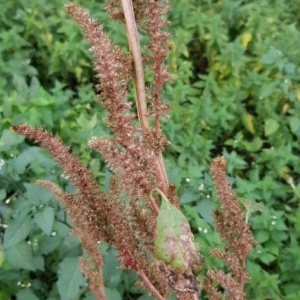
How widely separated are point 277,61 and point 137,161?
2417 mm

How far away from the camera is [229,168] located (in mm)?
2650

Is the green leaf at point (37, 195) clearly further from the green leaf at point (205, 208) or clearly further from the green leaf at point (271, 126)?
the green leaf at point (271, 126)

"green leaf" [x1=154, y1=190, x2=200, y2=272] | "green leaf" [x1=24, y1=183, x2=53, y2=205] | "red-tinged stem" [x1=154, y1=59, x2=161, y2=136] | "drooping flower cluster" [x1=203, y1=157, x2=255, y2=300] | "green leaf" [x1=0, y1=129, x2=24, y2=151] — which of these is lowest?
"green leaf" [x1=24, y1=183, x2=53, y2=205]

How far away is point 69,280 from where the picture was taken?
1.88 m

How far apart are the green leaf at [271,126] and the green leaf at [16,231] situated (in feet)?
4.61

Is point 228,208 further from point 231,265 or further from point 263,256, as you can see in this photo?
point 263,256

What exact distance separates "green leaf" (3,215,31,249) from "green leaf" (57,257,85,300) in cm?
15

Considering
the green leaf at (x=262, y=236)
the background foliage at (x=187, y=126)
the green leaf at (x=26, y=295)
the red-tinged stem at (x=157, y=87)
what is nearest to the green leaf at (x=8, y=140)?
the background foliage at (x=187, y=126)

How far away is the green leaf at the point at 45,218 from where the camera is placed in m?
1.88

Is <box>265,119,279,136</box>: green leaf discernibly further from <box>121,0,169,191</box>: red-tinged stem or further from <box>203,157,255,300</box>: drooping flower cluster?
<box>121,0,169,191</box>: red-tinged stem

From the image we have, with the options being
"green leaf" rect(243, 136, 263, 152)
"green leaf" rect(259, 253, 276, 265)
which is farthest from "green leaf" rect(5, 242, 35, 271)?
"green leaf" rect(243, 136, 263, 152)

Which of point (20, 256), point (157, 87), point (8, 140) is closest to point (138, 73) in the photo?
point (157, 87)

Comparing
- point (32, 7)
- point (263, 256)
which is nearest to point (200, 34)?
point (32, 7)

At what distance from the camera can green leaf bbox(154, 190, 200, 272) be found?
80cm
